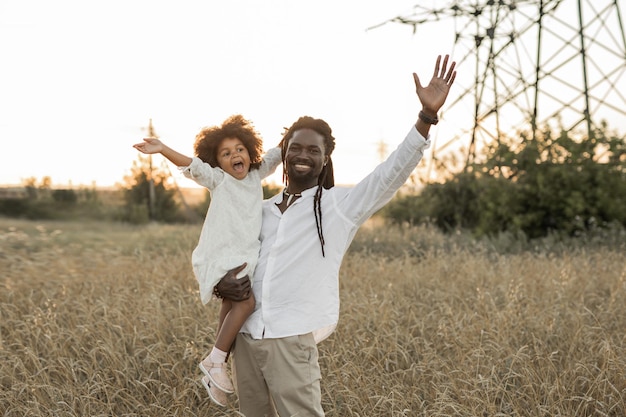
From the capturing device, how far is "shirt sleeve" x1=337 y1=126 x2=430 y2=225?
7.43 ft

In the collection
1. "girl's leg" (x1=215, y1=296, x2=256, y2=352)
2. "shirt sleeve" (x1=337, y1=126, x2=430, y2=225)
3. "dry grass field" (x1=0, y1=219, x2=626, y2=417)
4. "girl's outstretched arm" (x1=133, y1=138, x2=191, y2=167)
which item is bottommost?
"dry grass field" (x1=0, y1=219, x2=626, y2=417)

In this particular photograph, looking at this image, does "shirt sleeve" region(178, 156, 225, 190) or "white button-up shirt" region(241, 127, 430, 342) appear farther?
"shirt sleeve" region(178, 156, 225, 190)

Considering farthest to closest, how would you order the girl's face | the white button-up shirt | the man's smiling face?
the girl's face → the man's smiling face → the white button-up shirt

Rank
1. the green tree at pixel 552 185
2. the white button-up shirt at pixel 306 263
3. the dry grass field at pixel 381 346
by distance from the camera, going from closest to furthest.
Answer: the white button-up shirt at pixel 306 263, the dry grass field at pixel 381 346, the green tree at pixel 552 185

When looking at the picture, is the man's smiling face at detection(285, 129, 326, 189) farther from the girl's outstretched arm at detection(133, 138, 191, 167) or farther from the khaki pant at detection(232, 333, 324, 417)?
the khaki pant at detection(232, 333, 324, 417)

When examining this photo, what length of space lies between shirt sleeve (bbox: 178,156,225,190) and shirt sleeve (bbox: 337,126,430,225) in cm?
57

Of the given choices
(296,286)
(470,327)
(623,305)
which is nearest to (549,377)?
(470,327)

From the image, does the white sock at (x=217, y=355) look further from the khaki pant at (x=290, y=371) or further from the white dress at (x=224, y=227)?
the white dress at (x=224, y=227)

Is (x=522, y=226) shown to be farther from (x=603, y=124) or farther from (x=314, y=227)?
(x=314, y=227)

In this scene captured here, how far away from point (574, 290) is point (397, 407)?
3.18 m

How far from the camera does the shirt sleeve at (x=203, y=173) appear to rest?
2.59 m

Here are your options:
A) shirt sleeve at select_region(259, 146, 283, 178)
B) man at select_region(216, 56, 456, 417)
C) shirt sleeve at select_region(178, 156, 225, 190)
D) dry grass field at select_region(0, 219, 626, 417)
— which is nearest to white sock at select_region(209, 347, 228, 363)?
man at select_region(216, 56, 456, 417)

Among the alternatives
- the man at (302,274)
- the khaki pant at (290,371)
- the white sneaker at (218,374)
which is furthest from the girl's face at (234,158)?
the white sneaker at (218,374)

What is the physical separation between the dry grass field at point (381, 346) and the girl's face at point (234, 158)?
112 centimetres
